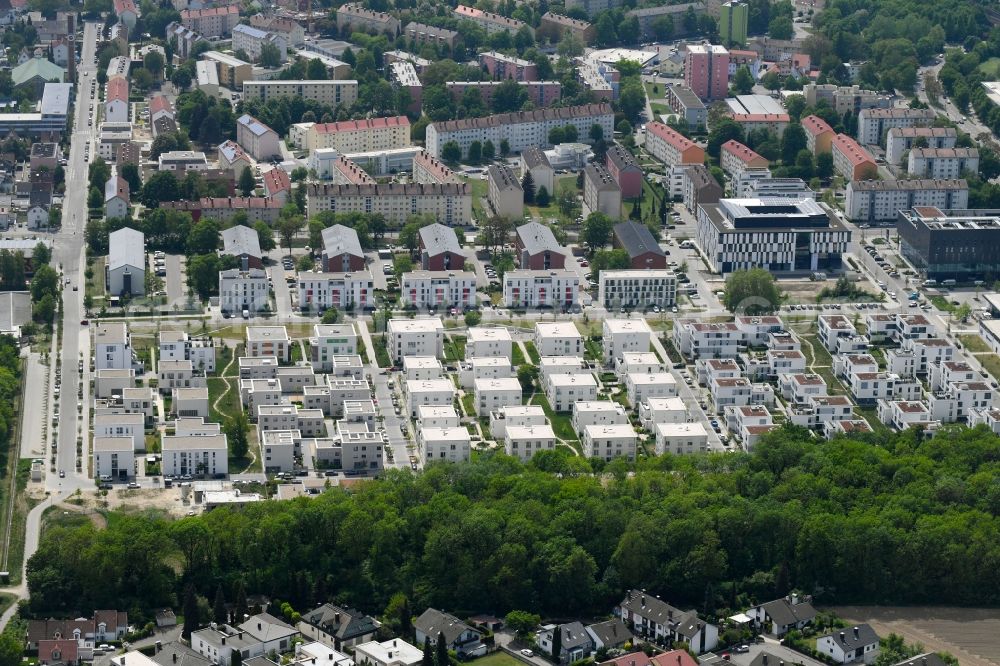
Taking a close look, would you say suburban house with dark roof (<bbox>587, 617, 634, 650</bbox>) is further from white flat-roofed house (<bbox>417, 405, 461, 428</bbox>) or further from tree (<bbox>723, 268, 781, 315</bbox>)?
tree (<bbox>723, 268, 781, 315</bbox>)

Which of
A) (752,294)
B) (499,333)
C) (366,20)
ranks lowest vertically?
(499,333)

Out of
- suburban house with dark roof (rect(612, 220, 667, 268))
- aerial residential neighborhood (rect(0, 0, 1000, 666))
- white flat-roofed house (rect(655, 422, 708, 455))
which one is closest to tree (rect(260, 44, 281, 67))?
aerial residential neighborhood (rect(0, 0, 1000, 666))

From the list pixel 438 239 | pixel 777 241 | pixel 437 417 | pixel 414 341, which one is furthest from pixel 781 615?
pixel 438 239

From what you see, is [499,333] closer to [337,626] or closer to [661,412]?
[661,412]

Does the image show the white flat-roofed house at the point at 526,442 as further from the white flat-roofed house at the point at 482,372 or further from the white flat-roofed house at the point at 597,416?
the white flat-roofed house at the point at 482,372

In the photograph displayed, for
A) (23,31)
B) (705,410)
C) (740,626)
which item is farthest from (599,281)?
(23,31)

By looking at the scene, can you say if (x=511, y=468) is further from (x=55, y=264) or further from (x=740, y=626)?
(x=55, y=264)

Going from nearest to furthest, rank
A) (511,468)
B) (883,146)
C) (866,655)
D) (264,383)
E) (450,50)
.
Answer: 1. (866,655)
2. (511,468)
3. (264,383)
4. (883,146)
5. (450,50)
